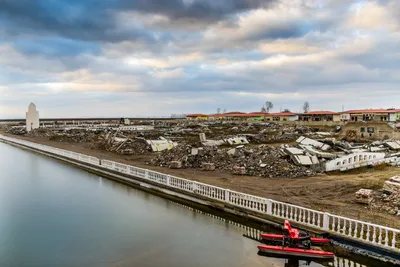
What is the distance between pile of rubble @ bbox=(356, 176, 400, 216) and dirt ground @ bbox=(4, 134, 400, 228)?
0.40 metres

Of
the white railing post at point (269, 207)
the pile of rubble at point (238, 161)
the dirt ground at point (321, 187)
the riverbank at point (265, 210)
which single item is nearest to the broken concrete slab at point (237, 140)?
the pile of rubble at point (238, 161)

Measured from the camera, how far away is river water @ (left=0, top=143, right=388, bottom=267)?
10734 millimetres

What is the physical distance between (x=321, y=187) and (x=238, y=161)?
27.2ft

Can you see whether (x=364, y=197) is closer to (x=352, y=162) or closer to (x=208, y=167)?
(x=352, y=162)

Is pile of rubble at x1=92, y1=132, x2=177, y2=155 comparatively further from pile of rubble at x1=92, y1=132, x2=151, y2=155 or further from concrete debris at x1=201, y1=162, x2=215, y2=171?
concrete debris at x1=201, y1=162, x2=215, y2=171

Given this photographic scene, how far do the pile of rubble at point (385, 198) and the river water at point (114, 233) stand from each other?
188 inches

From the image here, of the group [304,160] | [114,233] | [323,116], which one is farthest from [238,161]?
[323,116]

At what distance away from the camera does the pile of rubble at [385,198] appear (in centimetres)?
1378

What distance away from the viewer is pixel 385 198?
582 inches

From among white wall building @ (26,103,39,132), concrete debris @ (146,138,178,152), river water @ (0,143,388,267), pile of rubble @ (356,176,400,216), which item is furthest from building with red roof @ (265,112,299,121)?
river water @ (0,143,388,267)

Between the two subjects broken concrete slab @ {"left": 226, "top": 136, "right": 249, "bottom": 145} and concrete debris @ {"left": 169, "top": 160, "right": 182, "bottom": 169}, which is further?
broken concrete slab @ {"left": 226, "top": 136, "right": 249, "bottom": 145}

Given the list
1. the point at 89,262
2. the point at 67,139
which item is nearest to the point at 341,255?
the point at 89,262

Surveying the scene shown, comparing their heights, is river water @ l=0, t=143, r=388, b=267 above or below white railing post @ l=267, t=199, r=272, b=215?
below

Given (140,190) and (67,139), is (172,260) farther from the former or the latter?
(67,139)
